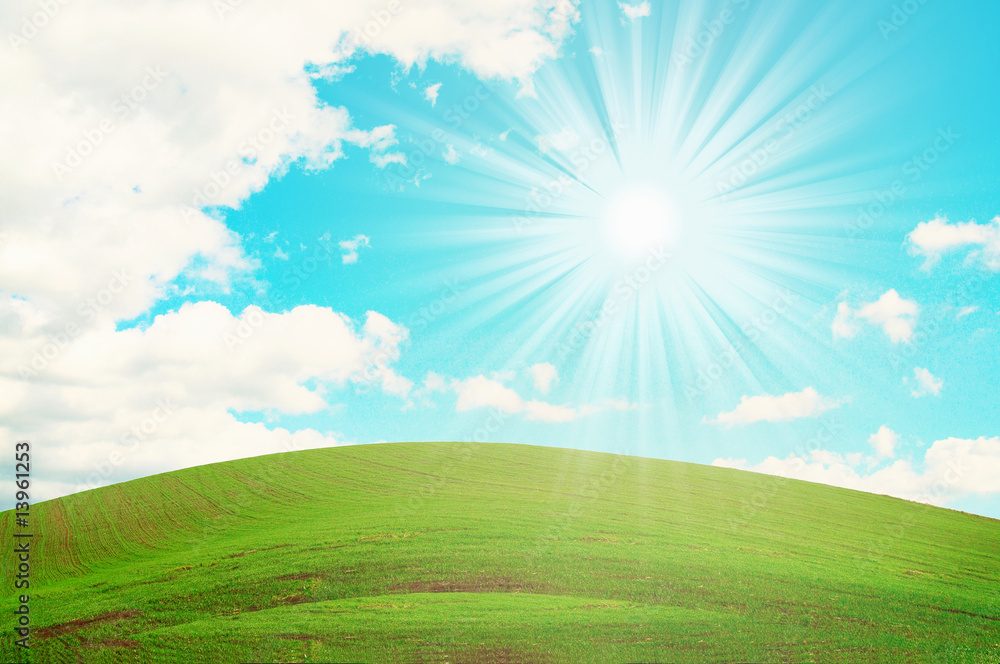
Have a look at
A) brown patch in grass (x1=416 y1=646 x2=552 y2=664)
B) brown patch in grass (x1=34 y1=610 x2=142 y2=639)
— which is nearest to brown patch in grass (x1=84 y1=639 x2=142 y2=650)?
brown patch in grass (x1=34 y1=610 x2=142 y2=639)

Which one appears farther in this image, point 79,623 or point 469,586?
point 469,586

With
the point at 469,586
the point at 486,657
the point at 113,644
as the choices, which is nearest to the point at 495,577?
the point at 469,586

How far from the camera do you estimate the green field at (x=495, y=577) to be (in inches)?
773

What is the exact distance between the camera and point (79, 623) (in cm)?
2186

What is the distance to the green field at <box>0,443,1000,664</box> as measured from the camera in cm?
1964

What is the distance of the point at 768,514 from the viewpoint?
40.4 metres

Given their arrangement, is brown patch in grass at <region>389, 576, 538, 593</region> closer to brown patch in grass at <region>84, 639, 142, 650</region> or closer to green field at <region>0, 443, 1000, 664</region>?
green field at <region>0, 443, 1000, 664</region>

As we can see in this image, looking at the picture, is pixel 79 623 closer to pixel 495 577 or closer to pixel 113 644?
pixel 113 644

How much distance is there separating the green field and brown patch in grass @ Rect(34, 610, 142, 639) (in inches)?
3.8

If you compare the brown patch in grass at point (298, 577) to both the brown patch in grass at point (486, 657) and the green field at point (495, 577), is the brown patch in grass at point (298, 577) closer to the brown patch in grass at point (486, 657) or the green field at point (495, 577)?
the green field at point (495, 577)

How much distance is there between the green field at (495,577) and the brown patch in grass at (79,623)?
10cm

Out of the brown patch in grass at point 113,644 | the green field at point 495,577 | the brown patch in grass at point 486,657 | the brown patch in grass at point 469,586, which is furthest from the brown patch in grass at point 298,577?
the brown patch in grass at point 486,657

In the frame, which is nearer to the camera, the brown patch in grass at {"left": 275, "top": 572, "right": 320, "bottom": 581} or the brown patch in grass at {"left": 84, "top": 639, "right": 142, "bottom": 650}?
the brown patch in grass at {"left": 84, "top": 639, "right": 142, "bottom": 650}

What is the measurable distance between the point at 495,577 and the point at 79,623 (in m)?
16.6
